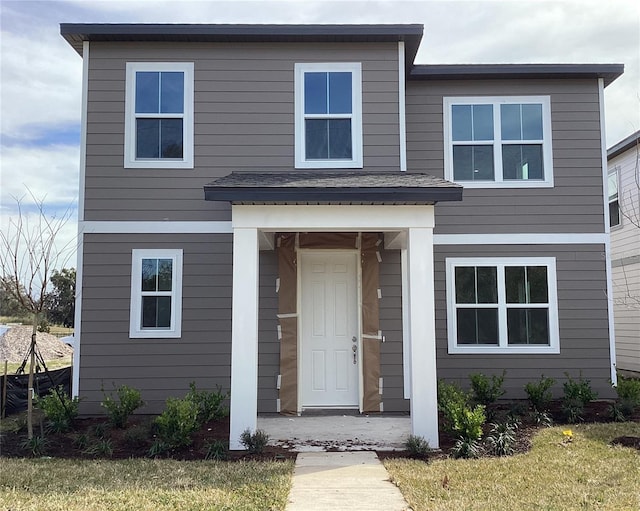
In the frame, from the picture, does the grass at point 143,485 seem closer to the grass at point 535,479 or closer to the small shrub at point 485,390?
the grass at point 535,479

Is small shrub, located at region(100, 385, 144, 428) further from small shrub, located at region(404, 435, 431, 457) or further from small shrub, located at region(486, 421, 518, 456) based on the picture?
small shrub, located at region(486, 421, 518, 456)

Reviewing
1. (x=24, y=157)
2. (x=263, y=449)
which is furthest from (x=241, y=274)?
(x=24, y=157)

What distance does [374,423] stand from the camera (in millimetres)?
7695

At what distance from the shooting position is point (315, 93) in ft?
28.2

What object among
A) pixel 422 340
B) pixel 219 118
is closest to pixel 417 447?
pixel 422 340

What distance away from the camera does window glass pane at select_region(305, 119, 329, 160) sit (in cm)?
851

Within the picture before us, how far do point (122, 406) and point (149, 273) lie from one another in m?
2.04

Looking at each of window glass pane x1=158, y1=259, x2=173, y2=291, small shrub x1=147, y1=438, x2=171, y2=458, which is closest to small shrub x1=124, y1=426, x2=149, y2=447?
small shrub x1=147, y1=438, x2=171, y2=458

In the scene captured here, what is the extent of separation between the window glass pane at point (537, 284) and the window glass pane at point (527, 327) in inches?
8.9

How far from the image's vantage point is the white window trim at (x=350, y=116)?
8.44 m

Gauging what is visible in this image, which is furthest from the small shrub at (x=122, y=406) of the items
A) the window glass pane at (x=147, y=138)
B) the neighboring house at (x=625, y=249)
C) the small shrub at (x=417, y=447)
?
the neighboring house at (x=625, y=249)

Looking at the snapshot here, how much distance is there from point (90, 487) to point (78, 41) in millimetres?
6631

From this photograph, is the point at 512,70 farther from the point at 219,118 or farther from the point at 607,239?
the point at 219,118

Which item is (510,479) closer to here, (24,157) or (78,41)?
(78,41)
